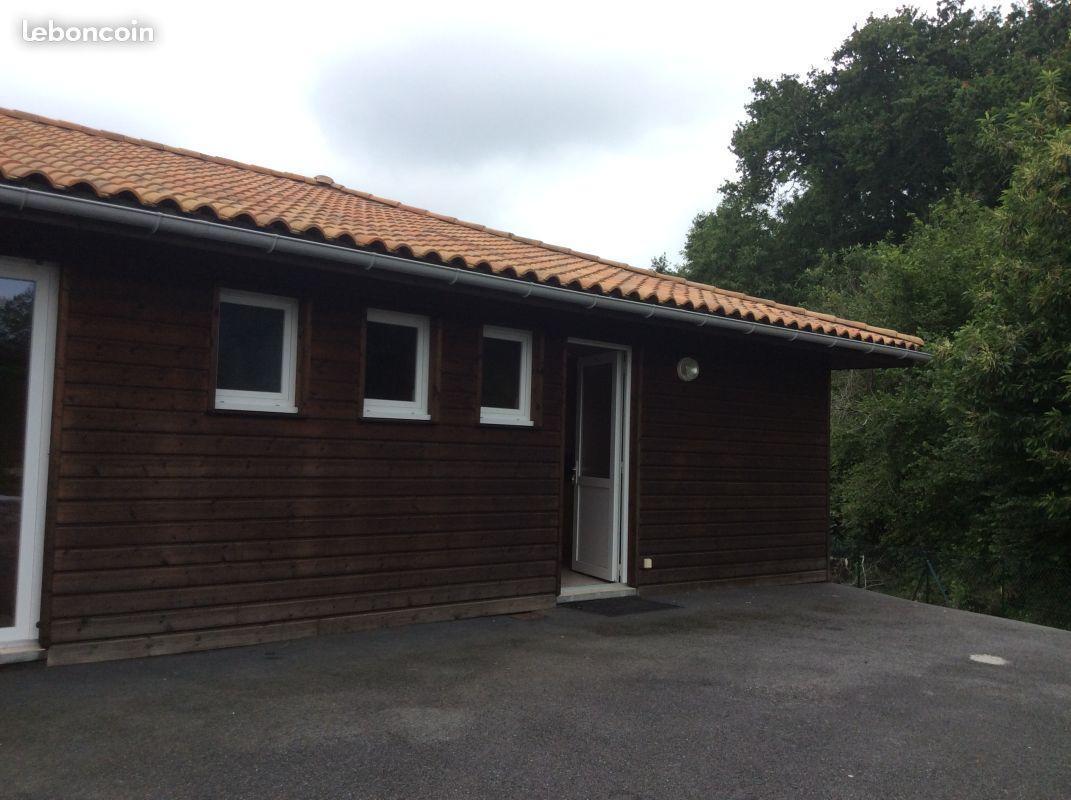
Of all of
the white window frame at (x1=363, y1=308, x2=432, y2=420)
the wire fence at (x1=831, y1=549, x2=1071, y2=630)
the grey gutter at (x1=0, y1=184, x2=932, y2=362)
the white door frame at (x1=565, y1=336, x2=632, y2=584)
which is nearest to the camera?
the grey gutter at (x1=0, y1=184, x2=932, y2=362)

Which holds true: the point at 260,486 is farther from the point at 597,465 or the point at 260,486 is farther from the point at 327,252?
the point at 597,465

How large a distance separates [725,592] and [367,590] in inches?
139

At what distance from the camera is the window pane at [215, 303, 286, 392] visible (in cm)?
510

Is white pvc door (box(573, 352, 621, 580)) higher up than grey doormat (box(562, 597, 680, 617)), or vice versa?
white pvc door (box(573, 352, 621, 580))

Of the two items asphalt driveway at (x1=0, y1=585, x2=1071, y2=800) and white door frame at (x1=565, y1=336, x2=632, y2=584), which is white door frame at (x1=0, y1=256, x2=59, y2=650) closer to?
asphalt driveway at (x1=0, y1=585, x2=1071, y2=800)

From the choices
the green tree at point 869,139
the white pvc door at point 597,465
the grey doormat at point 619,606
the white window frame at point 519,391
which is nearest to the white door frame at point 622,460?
the white pvc door at point 597,465

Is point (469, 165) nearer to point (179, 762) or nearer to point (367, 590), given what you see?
point (367, 590)

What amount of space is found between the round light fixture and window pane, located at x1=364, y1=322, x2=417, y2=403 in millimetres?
2676

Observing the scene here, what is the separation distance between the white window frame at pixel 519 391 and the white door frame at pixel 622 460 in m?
0.95

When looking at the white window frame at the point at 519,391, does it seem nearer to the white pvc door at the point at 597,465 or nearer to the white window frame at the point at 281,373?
the white pvc door at the point at 597,465

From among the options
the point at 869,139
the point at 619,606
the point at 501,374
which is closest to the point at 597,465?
the point at 619,606

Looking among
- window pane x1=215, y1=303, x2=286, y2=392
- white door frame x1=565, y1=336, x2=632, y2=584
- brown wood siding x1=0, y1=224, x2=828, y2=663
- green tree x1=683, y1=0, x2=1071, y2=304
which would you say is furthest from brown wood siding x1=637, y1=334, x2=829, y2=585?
green tree x1=683, y1=0, x2=1071, y2=304

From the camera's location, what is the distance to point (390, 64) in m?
12.2

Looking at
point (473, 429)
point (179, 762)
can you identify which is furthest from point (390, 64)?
point (179, 762)
